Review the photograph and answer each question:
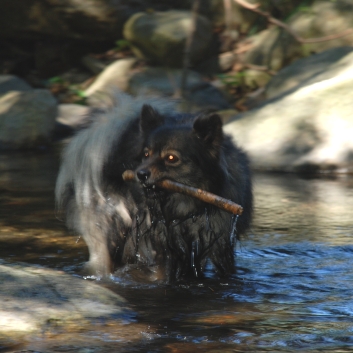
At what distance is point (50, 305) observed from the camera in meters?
4.21

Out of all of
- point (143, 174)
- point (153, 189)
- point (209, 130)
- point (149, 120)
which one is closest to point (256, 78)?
point (149, 120)

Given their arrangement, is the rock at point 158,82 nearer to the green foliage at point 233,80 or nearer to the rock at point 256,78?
the green foliage at point 233,80

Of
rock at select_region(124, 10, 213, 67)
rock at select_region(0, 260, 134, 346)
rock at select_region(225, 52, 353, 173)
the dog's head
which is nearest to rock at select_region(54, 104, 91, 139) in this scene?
rock at select_region(124, 10, 213, 67)

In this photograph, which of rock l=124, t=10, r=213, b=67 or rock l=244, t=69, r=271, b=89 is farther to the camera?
rock l=124, t=10, r=213, b=67

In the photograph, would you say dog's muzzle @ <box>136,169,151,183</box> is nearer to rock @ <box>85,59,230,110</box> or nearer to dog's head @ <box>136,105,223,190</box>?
dog's head @ <box>136,105,223,190</box>

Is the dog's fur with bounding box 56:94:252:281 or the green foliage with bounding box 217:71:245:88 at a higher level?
the green foliage with bounding box 217:71:245:88

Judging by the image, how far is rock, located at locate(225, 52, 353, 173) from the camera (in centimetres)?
983

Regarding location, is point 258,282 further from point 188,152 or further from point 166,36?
point 166,36

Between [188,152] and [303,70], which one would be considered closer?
[188,152]

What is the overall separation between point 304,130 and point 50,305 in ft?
21.7

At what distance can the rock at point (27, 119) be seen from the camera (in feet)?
42.0

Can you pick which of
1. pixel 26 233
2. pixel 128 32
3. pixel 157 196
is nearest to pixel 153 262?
pixel 157 196

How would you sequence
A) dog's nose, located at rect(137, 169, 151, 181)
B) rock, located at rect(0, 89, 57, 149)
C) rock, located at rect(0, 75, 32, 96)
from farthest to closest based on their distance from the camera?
rock, located at rect(0, 75, 32, 96), rock, located at rect(0, 89, 57, 149), dog's nose, located at rect(137, 169, 151, 181)

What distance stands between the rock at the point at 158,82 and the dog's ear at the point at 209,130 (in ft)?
30.8
